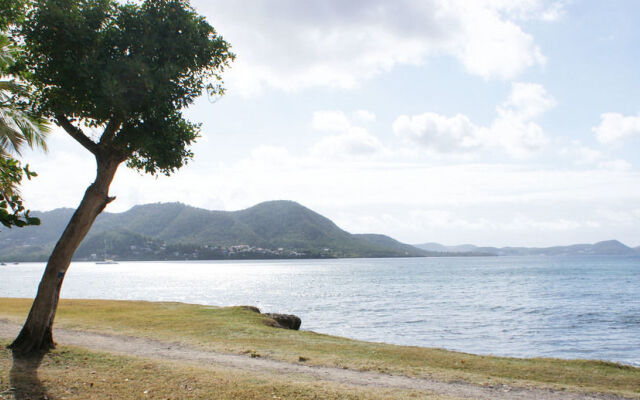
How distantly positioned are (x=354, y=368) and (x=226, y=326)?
1133 centimetres

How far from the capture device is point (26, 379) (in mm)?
11258

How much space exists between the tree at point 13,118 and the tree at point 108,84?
1.88 feet

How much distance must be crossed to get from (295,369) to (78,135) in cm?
1066

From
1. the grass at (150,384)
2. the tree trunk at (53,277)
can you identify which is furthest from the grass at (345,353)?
the tree trunk at (53,277)

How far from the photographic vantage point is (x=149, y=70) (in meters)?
14.7

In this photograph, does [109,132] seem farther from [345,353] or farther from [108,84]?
[345,353]

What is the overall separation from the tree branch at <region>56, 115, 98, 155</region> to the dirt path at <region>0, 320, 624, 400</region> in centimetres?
728

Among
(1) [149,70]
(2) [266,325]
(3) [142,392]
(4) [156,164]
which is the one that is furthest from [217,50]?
(2) [266,325]

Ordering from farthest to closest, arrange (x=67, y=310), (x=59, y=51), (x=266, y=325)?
(x=67, y=310)
(x=266, y=325)
(x=59, y=51)

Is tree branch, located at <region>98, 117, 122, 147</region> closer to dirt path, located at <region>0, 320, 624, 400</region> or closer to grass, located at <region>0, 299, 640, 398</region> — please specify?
dirt path, located at <region>0, 320, 624, 400</region>

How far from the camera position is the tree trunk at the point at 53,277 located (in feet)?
47.2

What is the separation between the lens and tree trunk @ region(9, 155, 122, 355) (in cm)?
1438

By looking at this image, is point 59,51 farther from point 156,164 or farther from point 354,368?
point 354,368

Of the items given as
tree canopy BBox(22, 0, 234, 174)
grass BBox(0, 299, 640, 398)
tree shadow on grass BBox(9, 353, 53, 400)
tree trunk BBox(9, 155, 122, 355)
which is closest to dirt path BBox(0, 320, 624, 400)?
grass BBox(0, 299, 640, 398)
